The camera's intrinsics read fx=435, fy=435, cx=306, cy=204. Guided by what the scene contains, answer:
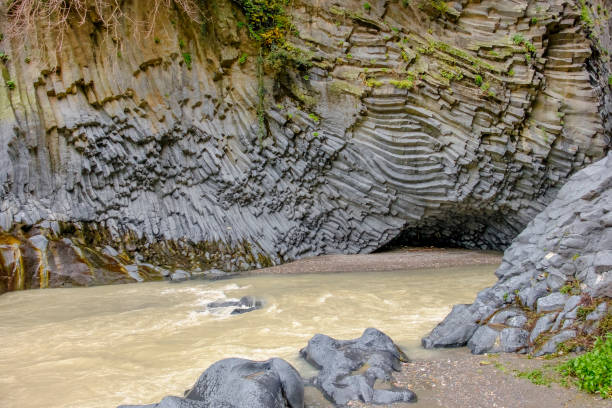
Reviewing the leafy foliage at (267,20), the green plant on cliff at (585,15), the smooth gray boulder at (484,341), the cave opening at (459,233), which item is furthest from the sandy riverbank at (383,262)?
the green plant on cliff at (585,15)

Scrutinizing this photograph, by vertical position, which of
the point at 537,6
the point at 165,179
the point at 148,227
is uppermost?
the point at 537,6

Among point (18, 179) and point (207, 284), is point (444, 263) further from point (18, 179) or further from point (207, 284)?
point (18, 179)

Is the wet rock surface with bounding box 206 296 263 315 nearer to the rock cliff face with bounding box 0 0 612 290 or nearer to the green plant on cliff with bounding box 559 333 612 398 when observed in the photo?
the rock cliff face with bounding box 0 0 612 290

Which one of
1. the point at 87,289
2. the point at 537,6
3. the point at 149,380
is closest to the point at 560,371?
the point at 149,380

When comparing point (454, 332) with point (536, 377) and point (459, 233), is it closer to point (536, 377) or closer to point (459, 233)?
point (536, 377)

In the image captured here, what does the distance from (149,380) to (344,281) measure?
5.30m

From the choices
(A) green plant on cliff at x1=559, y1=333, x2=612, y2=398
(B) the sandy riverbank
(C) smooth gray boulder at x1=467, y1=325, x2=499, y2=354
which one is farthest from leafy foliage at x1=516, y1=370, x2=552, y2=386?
(B) the sandy riverbank

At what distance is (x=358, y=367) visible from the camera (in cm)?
386

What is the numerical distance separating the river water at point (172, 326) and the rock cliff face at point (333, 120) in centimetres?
309

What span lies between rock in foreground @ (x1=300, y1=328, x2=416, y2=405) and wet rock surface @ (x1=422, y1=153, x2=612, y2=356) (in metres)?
0.72

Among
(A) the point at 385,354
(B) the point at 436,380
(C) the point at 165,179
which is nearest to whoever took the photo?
(B) the point at 436,380

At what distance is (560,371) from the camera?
11.2ft

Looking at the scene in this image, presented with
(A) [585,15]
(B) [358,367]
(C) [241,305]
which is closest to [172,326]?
(C) [241,305]

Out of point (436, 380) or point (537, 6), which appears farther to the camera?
point (537, 6)
